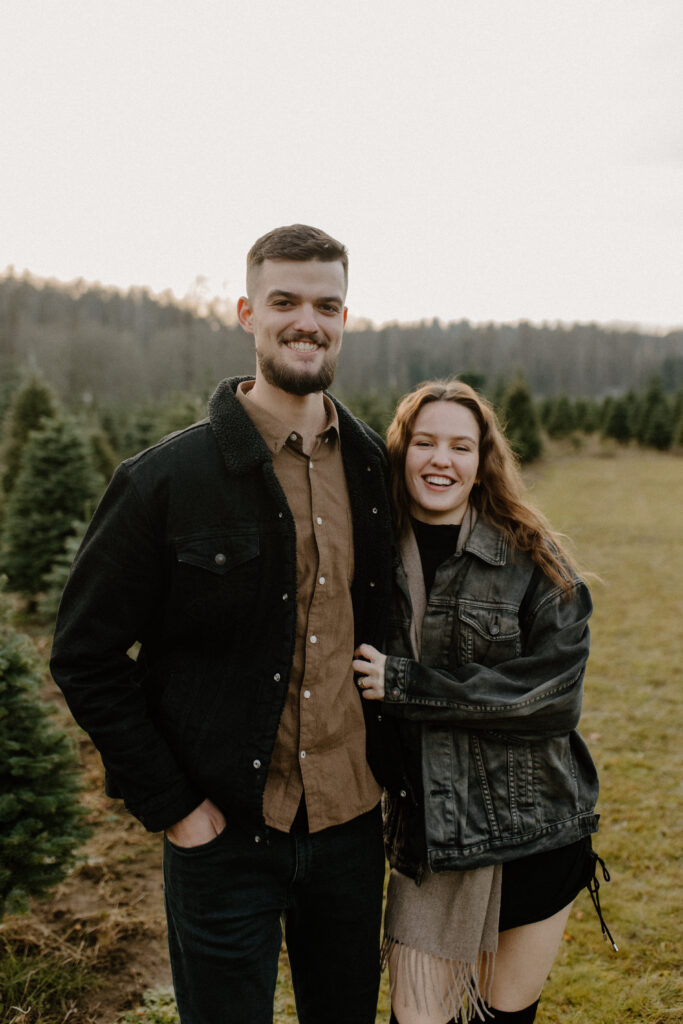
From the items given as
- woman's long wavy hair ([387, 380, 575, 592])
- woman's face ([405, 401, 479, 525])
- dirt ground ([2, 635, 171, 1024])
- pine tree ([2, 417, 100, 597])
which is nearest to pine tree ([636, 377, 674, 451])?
pine tree ([2, 417, 100, 597])

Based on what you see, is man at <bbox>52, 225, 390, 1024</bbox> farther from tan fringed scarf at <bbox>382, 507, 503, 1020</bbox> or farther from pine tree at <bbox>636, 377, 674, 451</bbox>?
pine tree at <bbox>636, 377, 674, 451</bbox>

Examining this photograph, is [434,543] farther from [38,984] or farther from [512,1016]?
[38,984]

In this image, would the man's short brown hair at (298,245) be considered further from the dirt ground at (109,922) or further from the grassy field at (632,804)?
the dirt ground at (109,922)

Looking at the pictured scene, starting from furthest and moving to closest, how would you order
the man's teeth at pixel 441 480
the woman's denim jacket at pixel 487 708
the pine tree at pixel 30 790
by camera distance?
the pine tree at pixel 30 790 → the man's teeth at pixel 441 480 → the woman's denim jacket at pixel 487 708

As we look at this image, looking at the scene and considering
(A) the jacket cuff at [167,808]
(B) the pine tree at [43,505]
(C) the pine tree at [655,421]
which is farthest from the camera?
(C) the pine tree at [655,421]

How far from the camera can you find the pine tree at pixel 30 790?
10.1 ft

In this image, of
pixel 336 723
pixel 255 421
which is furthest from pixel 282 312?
pixel 336 723

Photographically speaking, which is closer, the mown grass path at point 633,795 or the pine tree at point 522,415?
the mown grass path at point 633,795

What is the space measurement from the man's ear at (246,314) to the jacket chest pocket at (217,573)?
648mm

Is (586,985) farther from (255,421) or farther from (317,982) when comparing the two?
(255,421)

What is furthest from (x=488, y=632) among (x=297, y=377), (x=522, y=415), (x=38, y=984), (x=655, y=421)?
(x=655, y=421)

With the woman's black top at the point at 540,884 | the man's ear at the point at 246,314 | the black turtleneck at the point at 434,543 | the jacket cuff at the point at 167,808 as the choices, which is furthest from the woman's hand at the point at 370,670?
the man's ear at the point at 246,314

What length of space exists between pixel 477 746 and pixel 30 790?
2.08 meters

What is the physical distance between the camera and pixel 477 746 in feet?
7.49
